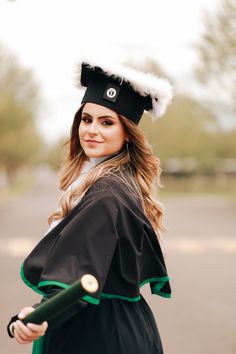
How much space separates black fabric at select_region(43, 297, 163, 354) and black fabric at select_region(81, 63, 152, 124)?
67 cm

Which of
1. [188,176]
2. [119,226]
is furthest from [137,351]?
[188,176]

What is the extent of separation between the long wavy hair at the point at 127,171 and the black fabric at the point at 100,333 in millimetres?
350

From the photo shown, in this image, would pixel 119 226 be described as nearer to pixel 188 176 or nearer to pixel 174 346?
pixel 174 346

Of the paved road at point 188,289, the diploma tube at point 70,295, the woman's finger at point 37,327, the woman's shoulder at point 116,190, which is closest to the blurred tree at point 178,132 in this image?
the paved road at point 188,289

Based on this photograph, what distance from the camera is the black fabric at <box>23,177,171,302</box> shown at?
205cm

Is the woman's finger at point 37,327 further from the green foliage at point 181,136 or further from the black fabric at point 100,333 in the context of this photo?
the green foliage at point 181,136

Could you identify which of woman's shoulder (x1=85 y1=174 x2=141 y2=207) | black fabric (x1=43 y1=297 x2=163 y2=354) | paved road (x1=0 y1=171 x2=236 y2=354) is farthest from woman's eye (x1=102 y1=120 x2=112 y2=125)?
paved road (x1=0 y1=171 x2=236 y2=354)

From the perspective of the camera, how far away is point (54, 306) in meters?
1.61

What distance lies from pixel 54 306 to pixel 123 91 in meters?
0.98

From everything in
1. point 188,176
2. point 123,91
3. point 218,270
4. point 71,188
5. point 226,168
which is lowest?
point 71,188

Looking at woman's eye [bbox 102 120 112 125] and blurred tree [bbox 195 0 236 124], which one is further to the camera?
blurred tree [bbox 195 0 236 124]

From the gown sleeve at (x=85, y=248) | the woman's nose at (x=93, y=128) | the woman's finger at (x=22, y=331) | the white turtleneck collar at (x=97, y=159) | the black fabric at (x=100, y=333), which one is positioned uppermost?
the woman's nose at (x=93, y=128)

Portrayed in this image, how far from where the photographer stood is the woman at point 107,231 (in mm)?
2064

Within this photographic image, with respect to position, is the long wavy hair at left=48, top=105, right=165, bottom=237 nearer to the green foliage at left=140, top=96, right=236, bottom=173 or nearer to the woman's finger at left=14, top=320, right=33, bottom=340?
the woman's finger at left=14, top=320, right=33, bottom=340
